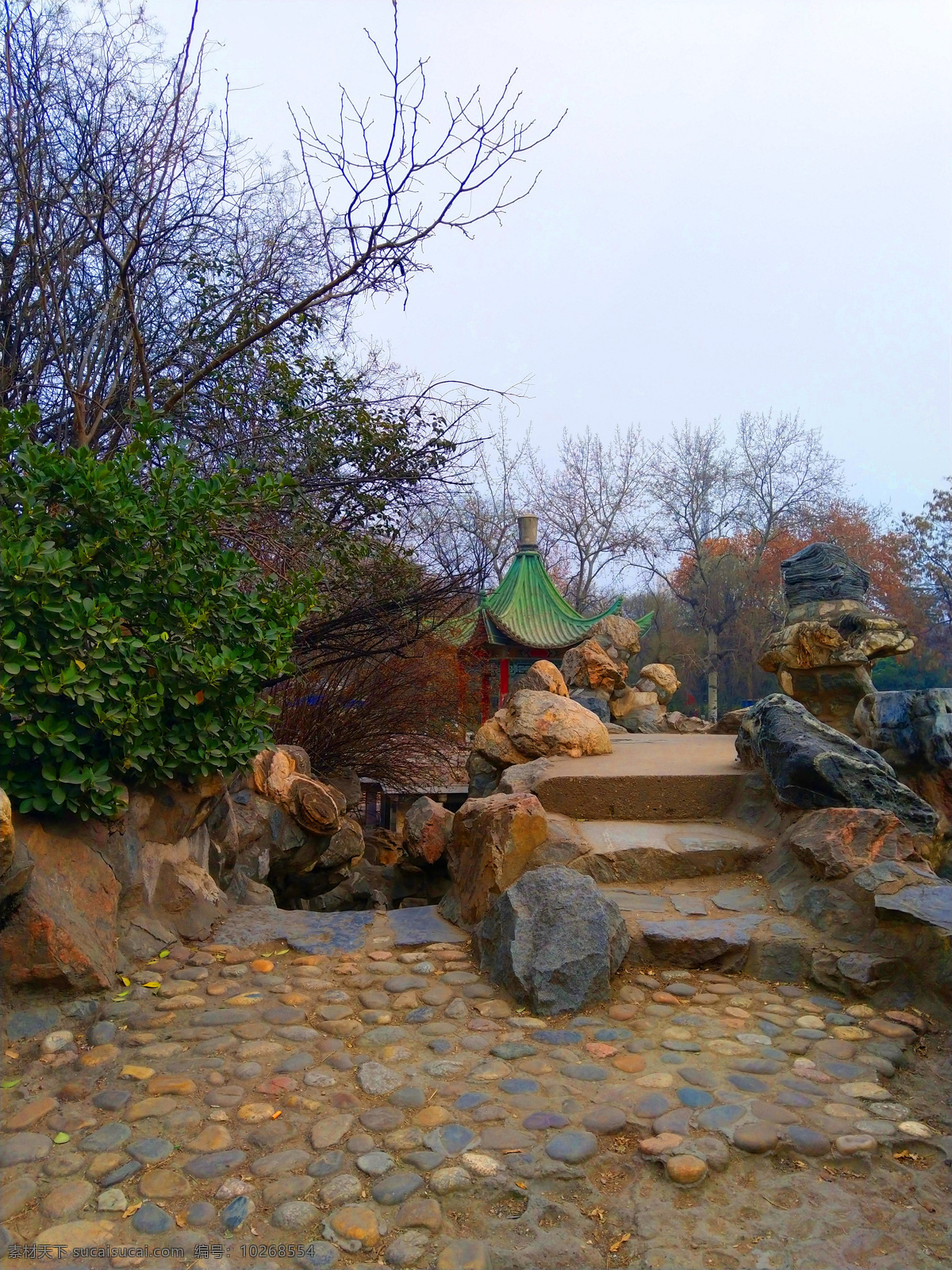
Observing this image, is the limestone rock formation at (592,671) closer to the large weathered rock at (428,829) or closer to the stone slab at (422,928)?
the large weathered rock at (428,829)

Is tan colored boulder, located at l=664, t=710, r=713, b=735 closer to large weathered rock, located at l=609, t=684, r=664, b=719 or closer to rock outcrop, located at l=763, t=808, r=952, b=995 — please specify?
large weathered rock, located at l=609, t=684, r=664, b=719

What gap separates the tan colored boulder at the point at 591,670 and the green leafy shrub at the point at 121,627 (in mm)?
8647

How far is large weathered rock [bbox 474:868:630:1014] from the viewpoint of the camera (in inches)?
128

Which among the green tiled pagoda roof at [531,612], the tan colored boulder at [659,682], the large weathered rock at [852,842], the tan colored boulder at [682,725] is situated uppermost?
the green tiled pagoda roof at [531,612]

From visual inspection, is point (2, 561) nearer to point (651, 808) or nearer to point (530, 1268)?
point (530, 1268)

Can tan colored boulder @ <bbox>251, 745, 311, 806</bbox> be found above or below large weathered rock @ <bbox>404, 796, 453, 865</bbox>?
above

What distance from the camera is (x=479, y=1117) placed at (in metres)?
2.46

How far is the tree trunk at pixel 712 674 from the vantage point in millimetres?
25938

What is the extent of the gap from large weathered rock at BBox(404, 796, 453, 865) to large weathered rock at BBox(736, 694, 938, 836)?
6.70 ft

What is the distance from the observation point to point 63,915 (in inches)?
124

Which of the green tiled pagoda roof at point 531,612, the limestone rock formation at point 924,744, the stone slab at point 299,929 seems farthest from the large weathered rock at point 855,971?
the green tiled pagoda roof at point 531,612

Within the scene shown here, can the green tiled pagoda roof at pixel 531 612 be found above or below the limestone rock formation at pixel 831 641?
above

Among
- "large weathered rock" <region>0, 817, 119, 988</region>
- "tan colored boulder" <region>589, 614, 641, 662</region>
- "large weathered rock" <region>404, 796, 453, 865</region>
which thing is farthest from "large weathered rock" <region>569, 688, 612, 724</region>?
"large weathered rock" <region>0, 817, 119, 988</region>

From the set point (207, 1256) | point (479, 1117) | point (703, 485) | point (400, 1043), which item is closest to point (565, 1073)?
point (479, 1117)
